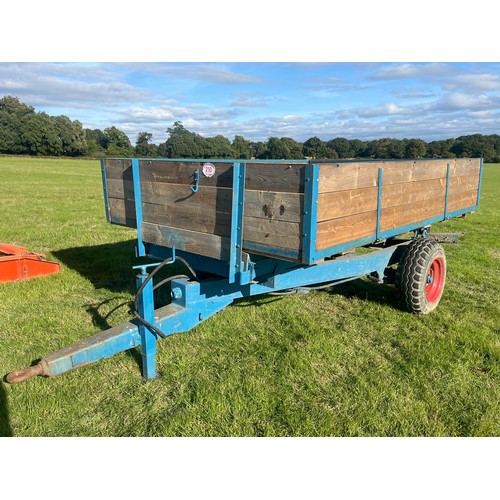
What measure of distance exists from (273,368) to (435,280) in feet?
8.67

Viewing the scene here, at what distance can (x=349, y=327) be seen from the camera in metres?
4.66

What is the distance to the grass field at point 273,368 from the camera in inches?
120

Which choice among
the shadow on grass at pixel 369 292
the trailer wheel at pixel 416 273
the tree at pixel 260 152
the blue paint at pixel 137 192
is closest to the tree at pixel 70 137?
the tree at pixel 260 152

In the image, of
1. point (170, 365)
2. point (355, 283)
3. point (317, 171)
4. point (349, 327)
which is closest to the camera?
point (317, 171)

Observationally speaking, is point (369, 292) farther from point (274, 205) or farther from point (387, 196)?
point (274, 205)

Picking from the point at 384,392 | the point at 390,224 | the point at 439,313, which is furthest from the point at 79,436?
the point at 439,313

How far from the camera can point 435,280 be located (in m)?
5.33

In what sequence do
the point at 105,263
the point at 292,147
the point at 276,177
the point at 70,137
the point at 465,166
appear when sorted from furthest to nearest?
the point at 70,137
the point at 292,147
the point at 105,263
the point at 465,166
the point at 276,177

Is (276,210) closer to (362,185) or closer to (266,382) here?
(362,185)

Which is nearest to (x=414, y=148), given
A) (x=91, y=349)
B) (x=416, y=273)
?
(x=416, y=273)

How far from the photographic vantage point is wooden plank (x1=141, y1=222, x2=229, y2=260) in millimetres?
3330

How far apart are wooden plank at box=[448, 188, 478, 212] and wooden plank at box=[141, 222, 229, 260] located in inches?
128

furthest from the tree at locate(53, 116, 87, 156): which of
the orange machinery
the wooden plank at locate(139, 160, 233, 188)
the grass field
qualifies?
the wooden plank at locate(139, 160, 233, 188)

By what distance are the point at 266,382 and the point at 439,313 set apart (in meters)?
2.55
